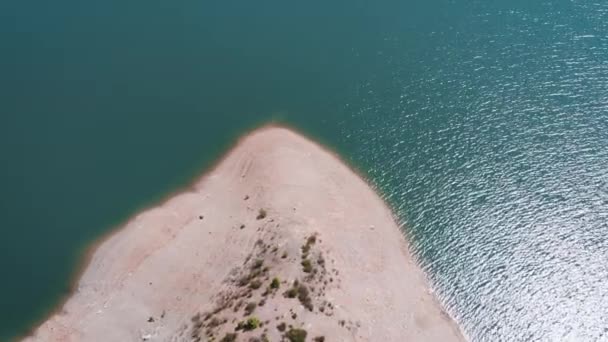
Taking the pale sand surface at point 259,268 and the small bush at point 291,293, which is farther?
the pale sand surface at point 259,268

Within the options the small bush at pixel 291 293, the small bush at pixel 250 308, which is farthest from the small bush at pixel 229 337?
the small bush at pixel 291 293

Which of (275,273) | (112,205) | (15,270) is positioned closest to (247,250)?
(275,273)

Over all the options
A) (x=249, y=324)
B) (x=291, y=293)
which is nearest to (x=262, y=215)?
(x=291, y=293)

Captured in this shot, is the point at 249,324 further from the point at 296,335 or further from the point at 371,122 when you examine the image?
the point at 371,122

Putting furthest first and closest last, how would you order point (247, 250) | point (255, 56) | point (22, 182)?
point (255, 56)
point (22, 182)
point (247, 250)

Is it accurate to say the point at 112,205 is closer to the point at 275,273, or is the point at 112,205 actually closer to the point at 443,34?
the point at 275,273

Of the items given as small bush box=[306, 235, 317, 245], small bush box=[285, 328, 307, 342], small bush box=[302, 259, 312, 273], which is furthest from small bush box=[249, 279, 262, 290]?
small bush box=[285, 328, 307, 342]

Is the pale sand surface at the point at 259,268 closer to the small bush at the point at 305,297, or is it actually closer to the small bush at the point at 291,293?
the small bush at the point at 305,297
